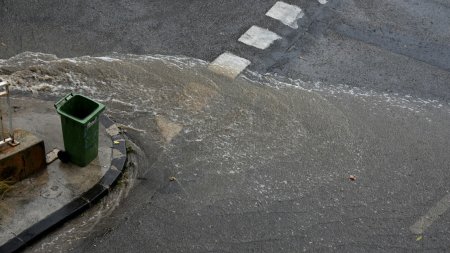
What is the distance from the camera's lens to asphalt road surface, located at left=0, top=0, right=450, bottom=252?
5301mm

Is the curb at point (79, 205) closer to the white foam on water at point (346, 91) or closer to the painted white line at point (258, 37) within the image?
the white foam on water at point (346, 91)

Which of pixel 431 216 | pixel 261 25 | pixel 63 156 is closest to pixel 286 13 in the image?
pixel 261 25

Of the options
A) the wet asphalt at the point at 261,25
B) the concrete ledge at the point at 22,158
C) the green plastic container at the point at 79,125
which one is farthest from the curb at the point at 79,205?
the wet asphalt at the point at 261,25

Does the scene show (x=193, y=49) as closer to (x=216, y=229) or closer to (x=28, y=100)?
(x=28, y=100)

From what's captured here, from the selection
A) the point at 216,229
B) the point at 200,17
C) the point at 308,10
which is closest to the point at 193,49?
the point at 200,17

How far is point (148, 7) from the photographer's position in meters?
8.88

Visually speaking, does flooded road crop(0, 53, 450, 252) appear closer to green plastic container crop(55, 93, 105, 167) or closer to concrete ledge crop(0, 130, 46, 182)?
green plastic container crop(55, 93, 105, 167)

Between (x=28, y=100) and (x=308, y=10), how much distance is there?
5.46 meters

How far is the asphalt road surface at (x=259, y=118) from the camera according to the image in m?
5.30

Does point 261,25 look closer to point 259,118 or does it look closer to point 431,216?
point 259,118

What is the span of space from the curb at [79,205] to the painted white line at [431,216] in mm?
3265

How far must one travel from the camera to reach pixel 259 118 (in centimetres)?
681

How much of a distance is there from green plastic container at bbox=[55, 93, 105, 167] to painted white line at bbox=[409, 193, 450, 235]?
353 centimetres

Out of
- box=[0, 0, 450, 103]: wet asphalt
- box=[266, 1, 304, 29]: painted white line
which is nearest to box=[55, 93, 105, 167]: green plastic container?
box=[0, 0, 450, 103]: wet asphalt
